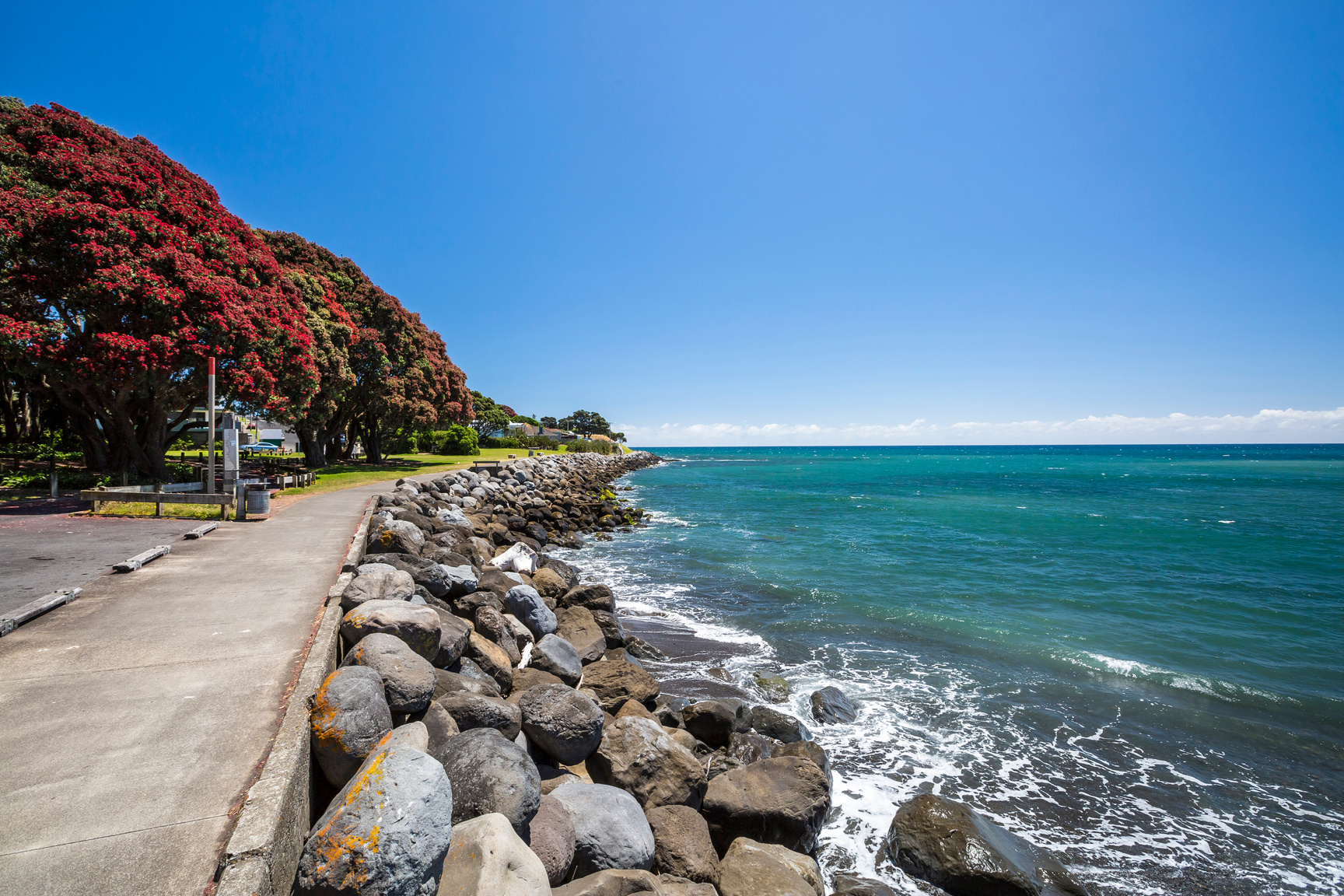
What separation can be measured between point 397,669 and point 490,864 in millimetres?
1789

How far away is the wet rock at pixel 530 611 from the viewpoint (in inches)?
296

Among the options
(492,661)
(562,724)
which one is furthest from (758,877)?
(492,661)

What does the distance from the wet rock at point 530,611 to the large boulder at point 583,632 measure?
341 mm

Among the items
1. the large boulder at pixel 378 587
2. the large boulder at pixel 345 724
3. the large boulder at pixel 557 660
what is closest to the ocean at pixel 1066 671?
the large boulder at pixel 557 660

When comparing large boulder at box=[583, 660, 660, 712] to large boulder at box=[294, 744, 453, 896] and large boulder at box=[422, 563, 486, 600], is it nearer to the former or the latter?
large boulder at box=[422, 563, 486, 600]

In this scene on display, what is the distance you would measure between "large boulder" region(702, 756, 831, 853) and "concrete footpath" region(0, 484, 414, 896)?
355 centimetres

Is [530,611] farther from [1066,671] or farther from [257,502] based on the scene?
[1066,671]

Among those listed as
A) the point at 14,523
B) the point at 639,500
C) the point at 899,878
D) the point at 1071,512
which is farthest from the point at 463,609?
the point at 1071,512

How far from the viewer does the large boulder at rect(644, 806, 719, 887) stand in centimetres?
417

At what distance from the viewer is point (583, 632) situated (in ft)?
Result: 27.0

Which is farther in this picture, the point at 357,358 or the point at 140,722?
the point at 357,358

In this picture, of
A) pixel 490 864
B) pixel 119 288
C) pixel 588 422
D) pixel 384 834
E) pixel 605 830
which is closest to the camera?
pixel 384 834

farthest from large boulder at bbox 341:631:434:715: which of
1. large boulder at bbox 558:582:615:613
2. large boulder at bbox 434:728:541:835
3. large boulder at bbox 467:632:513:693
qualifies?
large boulder at bbox 558:582:615:613

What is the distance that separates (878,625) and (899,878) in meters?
6.69
